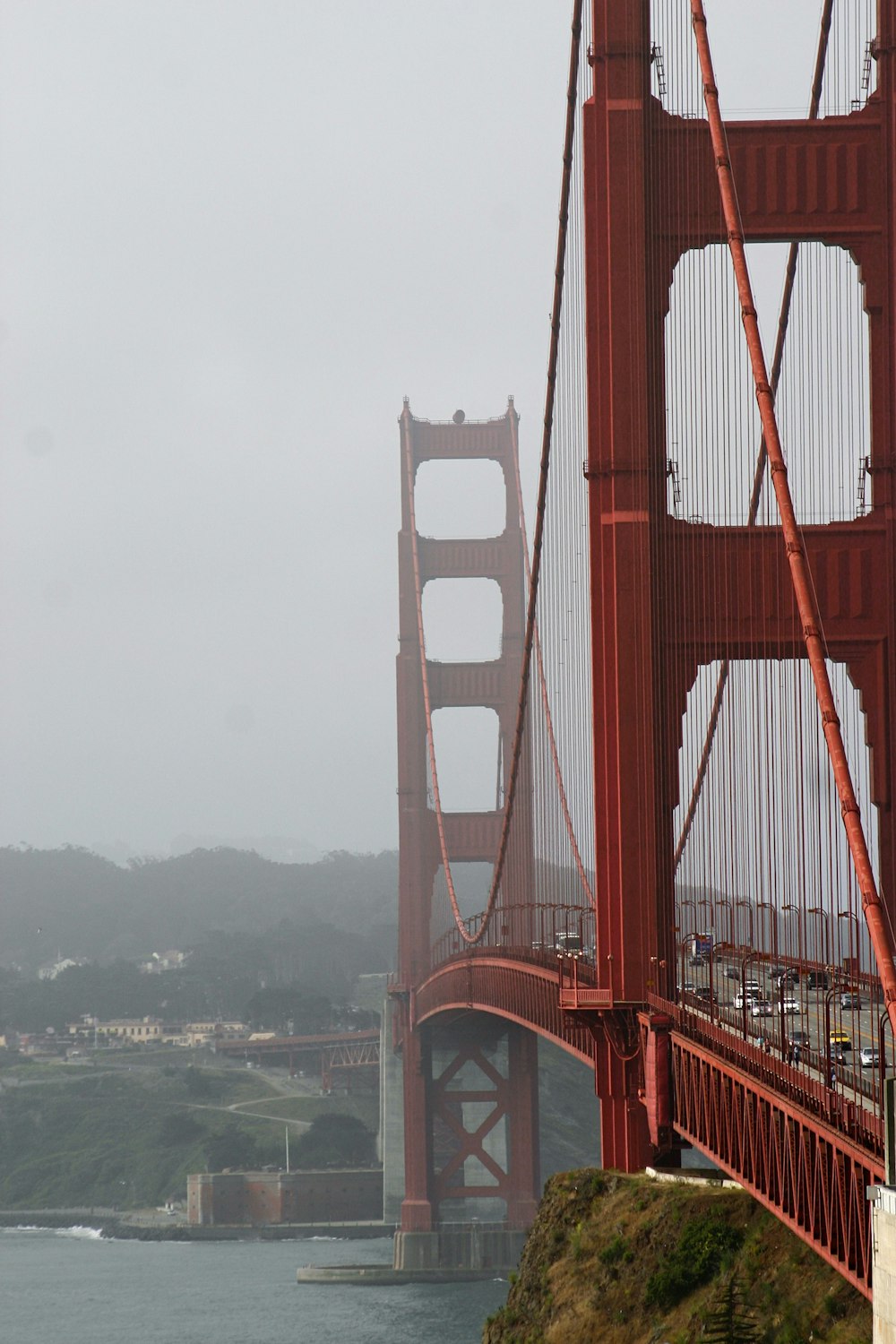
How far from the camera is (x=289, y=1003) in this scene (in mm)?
113875

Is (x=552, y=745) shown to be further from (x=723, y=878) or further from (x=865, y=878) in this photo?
(x=865, y=878)

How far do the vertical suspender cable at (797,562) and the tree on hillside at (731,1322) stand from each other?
9.36 feet

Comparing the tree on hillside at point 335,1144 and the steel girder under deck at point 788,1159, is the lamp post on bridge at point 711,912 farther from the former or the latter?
the tree on hillside at point 335,1144

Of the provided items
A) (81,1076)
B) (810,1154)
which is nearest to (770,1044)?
(810,1154)

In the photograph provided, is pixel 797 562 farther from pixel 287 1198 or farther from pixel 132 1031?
pixel 132 1031

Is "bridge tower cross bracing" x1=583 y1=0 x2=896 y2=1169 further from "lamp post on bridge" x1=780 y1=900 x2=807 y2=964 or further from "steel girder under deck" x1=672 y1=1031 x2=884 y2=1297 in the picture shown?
"lamp post on bridge" x1=780 y1=900 x2=807 y2=964

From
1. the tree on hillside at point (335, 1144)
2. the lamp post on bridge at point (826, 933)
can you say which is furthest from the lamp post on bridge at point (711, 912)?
the tree on hillside at point (335, 1144)

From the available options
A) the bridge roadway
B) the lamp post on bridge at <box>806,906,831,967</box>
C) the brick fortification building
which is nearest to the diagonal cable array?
the bridge roadway

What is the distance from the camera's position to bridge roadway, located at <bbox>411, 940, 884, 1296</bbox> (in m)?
11.5

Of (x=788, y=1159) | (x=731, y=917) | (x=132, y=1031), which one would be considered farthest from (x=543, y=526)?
(x=132, y=1031)

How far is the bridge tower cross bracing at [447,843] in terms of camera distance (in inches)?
2168

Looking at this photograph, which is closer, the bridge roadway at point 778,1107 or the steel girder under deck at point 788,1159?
the steel girder under deck at point 788,1159

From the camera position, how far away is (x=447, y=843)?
56031 millimetres

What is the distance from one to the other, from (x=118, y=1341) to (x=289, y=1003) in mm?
68814
